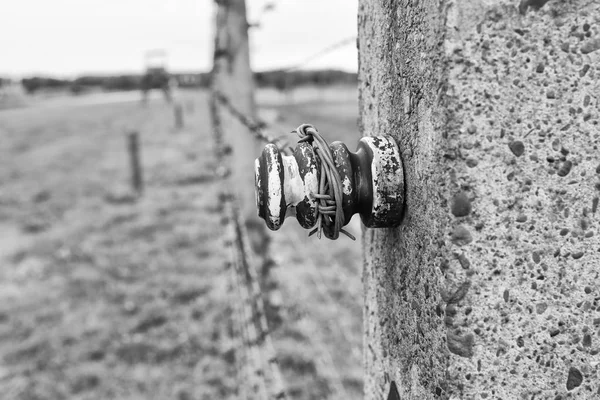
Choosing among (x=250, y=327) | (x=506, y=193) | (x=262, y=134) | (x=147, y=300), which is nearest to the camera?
(x=506, y=193)

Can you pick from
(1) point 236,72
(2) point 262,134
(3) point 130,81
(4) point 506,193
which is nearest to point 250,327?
(2) point 262,134

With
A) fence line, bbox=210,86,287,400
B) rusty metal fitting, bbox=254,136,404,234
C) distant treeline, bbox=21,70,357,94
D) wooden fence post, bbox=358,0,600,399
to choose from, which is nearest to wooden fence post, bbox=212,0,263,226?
fence line, bbox=210,86,287,400

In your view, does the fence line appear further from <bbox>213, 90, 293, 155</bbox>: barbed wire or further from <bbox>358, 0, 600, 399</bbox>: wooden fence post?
<bbox>358, 0, 600, 399</bbox>: wooden fence post

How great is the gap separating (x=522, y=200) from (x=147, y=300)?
4.47 metres

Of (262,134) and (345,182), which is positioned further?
(262,134)

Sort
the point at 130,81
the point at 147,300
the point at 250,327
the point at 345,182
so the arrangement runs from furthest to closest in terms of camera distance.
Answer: the point at 130,81 → the point at 147,300 → the point at 250,327 → the point at 345,182

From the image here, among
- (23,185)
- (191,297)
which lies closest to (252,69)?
(191,297)

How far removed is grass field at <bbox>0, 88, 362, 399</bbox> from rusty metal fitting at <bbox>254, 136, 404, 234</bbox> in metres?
2.76

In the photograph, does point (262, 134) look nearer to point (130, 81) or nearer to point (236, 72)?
point (236, 72)

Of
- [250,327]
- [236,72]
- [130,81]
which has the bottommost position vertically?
[250,327]

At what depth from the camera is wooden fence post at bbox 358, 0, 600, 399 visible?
58cm

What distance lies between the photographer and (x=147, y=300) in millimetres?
4668

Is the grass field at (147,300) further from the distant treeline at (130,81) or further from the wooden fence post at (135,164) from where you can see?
the distant treeline at (130,81)

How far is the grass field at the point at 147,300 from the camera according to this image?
11.6 ft
